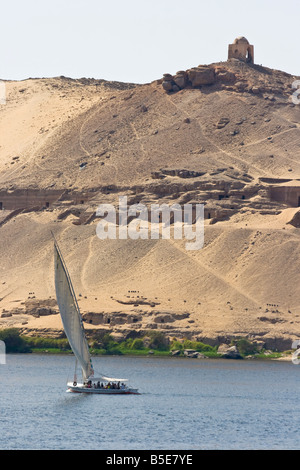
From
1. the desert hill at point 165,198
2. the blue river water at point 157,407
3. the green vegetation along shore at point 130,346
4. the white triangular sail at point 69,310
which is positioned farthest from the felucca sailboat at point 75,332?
the desert hill at point 165,198

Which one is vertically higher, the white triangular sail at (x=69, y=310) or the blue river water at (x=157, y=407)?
the white triangular sail at (x=69, y=310)

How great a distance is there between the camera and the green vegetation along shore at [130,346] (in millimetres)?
88544

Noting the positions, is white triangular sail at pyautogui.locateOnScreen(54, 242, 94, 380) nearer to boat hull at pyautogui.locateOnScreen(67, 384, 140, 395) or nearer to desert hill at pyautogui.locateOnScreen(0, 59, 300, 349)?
boat hull at pyautogui.locateOnScreen(67, 384, 140, 395)

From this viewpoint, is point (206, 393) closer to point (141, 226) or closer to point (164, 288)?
point (164, 288)

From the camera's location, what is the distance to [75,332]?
6544 cm

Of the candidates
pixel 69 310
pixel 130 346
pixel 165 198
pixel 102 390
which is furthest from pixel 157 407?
pixel 165 198

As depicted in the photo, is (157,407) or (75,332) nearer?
(157,407)

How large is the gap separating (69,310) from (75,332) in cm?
112

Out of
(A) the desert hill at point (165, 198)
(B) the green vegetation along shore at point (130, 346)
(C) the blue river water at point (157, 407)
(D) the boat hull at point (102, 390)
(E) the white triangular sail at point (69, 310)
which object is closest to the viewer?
(C) the blue river water at point (157, 407)

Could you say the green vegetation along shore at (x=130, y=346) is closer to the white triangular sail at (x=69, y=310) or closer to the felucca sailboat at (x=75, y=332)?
the felucca sailboat at (x=75, y=332)

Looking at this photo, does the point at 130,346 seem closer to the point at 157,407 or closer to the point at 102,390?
the point at 102,390

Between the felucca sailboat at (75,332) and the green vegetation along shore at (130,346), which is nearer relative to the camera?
the felucca sailboat at (75,332)

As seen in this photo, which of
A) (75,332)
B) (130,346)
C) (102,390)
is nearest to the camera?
(75,332)

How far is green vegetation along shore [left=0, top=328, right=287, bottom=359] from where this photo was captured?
8854 cm
